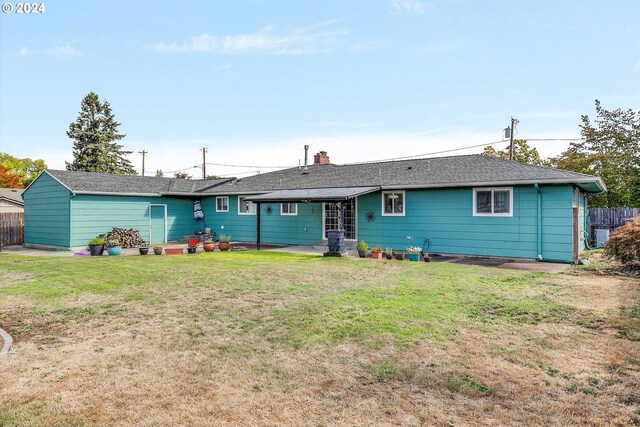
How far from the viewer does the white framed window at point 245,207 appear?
21053 millimetres

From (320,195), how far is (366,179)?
103 inches

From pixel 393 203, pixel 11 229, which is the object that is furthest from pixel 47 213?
pixel 393 203

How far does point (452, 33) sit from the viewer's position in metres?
13.6

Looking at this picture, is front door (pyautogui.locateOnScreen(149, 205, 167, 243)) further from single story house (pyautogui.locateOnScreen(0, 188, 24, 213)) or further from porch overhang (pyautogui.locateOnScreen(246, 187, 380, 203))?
single story house (pyautogui.locateOnScreen(0, 188, 24, 213))

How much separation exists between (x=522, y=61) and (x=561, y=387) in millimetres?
16266

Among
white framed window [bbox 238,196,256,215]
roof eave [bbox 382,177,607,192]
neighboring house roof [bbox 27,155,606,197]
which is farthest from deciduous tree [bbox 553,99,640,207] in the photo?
white framed window [bbox 238,196,256,215]

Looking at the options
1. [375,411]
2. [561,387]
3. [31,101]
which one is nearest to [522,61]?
[561,387]

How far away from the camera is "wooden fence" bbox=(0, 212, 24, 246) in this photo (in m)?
21.0

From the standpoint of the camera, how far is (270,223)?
801 inches

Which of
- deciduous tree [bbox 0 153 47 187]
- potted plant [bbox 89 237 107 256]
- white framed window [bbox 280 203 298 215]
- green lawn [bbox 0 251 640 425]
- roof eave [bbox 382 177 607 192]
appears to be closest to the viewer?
green lawn [bbox 0 251 640 425]

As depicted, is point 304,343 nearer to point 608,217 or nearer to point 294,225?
point 294,225

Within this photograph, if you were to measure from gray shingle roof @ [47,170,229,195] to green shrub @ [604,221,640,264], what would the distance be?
1893cm

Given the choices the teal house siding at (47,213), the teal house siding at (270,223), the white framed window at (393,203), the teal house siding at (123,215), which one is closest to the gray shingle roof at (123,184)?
the teal house siding at (123,215)

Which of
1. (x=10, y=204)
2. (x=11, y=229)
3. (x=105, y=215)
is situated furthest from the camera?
(x=10, y=204)
